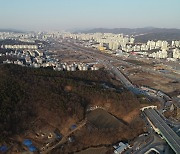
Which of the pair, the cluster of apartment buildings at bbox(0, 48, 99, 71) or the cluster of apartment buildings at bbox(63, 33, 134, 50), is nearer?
the cluster of apartment buildings at bbox(0, 48, 99, 71)

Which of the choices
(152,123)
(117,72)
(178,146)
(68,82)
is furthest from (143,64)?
(178,146)

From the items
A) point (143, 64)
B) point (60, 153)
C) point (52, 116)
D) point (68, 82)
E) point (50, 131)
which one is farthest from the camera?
point (143, 64)

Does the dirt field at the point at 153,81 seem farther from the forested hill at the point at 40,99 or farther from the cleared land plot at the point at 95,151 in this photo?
the cleared land plot at the point at 95,151

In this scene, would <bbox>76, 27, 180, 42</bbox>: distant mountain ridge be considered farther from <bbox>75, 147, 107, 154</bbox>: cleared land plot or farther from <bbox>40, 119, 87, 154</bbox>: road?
<bbox>75, 147, 107, 154</bbox>: cleared land plot

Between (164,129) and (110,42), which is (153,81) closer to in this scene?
(164,129)

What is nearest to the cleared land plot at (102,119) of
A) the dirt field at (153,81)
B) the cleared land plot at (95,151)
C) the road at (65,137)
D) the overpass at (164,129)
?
the road at (65,137)

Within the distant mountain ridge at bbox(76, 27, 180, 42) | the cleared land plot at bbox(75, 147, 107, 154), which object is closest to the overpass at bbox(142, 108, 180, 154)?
the cleared land plot at bbox(75, 147, 107, 154)

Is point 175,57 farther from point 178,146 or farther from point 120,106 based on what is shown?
point 178,146
